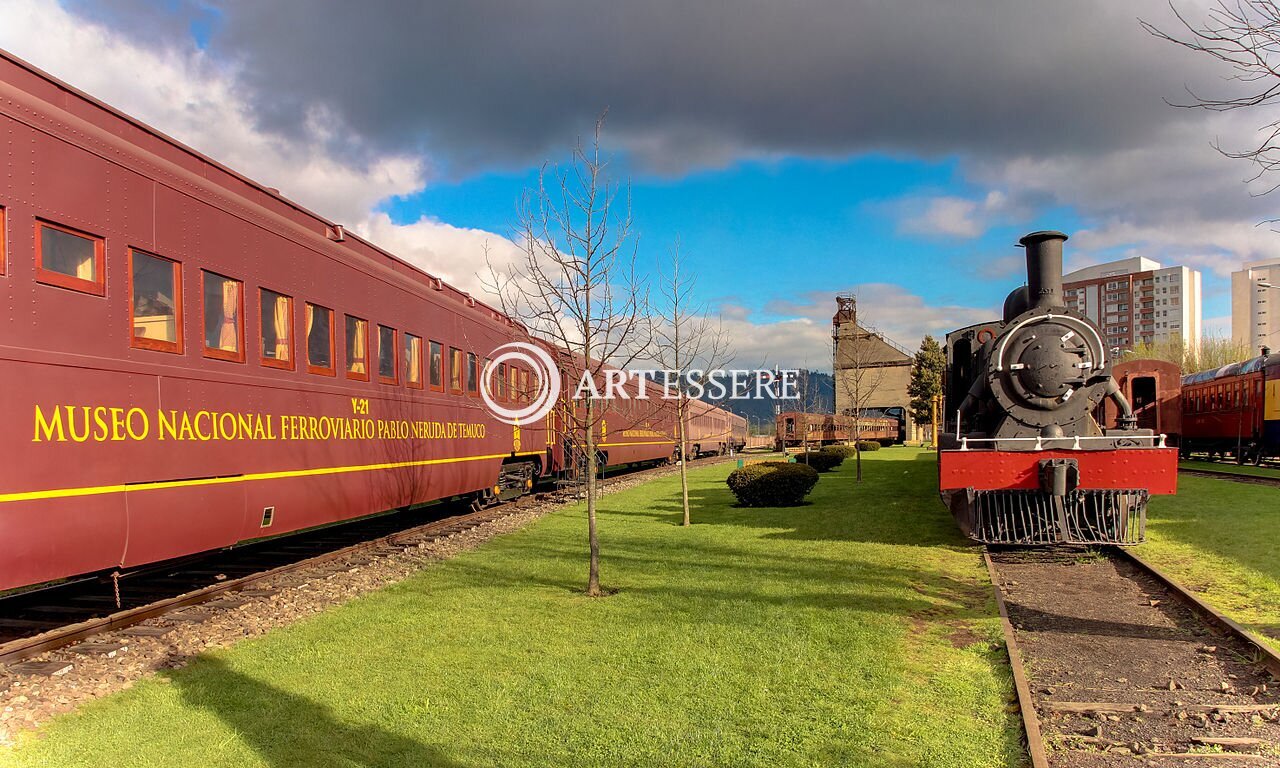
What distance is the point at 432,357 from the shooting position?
11078mm

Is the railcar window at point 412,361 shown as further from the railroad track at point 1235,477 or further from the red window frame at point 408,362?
the railroad track at point 1235,477

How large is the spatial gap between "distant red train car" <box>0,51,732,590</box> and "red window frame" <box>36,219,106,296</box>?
0.01 metres

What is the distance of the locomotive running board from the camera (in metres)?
8.91

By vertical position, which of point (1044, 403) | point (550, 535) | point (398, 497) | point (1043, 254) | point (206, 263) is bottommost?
point (550, 535)

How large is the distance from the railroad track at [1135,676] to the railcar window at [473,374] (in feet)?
26.5

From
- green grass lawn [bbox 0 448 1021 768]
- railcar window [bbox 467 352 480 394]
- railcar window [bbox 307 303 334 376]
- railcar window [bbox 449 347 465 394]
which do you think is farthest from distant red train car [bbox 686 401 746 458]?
green grass lawn [bbox 0 448 1021 768]

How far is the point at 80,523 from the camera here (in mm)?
5074

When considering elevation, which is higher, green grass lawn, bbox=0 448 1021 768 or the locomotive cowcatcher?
the locomotive cowcatcher

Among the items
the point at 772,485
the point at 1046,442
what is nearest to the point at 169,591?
the point at 1046,442

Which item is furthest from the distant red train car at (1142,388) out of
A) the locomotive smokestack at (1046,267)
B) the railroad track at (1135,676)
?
the railroad track at (1135,676)

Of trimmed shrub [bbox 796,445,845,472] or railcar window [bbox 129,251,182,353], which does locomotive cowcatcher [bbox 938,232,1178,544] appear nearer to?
railcar window [bbox 129,251,182,353]

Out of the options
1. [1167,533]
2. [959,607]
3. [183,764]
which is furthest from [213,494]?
[1167,533]

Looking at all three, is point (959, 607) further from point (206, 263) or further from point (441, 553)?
point (206, 263)

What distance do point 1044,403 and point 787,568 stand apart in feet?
13.0
